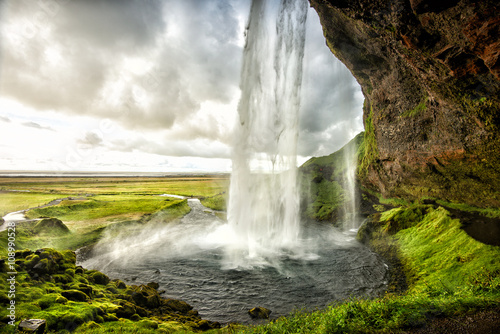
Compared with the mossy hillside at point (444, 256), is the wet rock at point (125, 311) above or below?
below

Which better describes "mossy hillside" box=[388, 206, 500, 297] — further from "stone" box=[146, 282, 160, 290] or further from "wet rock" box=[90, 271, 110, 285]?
"wet rock" box=[90, 271, 110, 285]

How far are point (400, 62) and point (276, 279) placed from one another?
22752mm

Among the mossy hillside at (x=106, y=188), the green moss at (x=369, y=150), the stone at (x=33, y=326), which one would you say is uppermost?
the green moss at (x=369, y=150)

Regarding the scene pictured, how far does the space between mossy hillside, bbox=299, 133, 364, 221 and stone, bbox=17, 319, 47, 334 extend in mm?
39318

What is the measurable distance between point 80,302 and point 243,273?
1147 centimetres

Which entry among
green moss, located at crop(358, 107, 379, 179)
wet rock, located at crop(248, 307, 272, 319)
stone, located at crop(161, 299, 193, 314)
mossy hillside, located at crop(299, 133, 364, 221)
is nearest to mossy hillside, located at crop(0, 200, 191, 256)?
stone, located at crop(161, 299, 193, 314)

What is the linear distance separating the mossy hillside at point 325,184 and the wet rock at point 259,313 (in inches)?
1179

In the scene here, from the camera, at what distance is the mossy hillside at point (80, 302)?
30.7 ft

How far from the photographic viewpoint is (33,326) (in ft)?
26.1

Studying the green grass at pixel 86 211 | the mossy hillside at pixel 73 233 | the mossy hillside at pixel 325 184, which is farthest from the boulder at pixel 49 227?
the mossy hillside at pixel 325 184

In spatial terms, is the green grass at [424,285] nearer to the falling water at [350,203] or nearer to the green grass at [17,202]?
the falling water at [350,203]

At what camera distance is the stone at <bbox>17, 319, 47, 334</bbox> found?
7.81 metres

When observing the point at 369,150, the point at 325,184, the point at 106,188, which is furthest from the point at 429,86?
the point at 106,188

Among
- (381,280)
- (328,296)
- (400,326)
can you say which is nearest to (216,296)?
(328,296)
